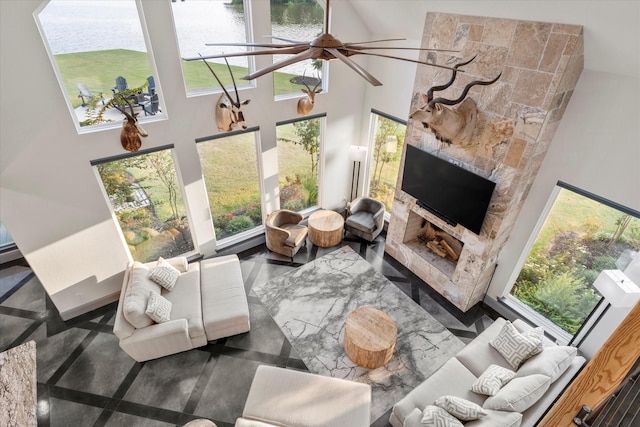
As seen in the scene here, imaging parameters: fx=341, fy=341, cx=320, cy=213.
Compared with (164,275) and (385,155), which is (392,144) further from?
(164,275)

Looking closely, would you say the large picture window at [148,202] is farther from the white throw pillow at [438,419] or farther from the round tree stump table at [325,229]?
the white throw pillow at [438,419]

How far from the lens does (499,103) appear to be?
4.27 metres

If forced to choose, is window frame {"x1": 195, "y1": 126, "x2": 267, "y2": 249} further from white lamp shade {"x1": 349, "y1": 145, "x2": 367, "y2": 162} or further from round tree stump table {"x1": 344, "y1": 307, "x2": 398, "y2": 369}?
round tree stump table {"x1": 344, "y1": 307, "x2": 398, "y2": 369}

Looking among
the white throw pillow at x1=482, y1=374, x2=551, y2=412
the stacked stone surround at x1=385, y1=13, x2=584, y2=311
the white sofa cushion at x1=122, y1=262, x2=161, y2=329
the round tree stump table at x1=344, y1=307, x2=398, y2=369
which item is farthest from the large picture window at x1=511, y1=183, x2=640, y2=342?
the white sofa cushion at x1=122, y1=262, x2=161, y2=329

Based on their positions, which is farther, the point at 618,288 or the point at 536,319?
the point at 536,319

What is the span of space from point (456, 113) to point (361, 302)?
128 inches

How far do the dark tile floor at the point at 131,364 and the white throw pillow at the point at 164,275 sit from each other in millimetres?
1032

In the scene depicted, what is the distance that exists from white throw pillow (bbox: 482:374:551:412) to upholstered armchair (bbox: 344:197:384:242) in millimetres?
3741

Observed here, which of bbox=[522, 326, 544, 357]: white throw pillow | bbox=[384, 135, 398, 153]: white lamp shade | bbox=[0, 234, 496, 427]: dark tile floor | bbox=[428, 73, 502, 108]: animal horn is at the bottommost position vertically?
bbox=[0, 234, 496, 427]: dark tile floor

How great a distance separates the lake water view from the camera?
158 inches

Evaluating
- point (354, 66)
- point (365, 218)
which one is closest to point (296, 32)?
point (365, 218)

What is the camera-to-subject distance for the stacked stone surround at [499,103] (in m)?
3.74

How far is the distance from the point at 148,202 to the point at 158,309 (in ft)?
6.10

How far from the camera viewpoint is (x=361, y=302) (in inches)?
224
